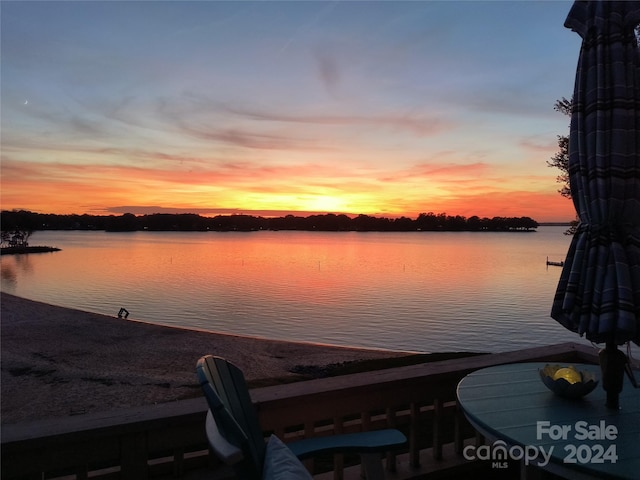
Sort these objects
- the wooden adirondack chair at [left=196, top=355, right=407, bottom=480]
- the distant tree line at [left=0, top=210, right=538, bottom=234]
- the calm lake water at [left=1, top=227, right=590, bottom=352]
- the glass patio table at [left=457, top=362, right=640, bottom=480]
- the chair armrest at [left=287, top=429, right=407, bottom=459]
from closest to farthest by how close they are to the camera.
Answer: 1. the wooden adirondack chair at [left=196, top=355, right=407, bottom=480]
2. the glass patio table at [left=457, top=362, right=640, bottom=480]
3. the chair armrest at [left=287, top=429, right=407, bottom=459]
4. the calm lake water at [left=1, top=227, right=590, bottom=352]
5. the distant tree line at [left=0, top=210, right=538, bottom=234]

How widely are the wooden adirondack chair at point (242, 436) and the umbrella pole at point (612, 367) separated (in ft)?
2.64

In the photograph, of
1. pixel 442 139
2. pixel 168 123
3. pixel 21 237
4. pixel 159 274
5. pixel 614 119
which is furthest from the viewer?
pixel 21 237

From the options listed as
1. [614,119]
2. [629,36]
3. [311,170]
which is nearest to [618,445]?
[614,119]

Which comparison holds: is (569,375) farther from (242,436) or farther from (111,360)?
(111,360)

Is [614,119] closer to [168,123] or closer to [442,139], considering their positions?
[168,123]

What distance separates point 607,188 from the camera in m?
1.71

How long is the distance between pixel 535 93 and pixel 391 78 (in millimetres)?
3482

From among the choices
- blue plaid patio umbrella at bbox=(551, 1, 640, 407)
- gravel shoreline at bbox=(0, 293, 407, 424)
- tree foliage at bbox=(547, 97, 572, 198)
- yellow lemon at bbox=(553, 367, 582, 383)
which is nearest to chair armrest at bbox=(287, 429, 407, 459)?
yellow lemon at bbox=(553, 367, 582, 383)

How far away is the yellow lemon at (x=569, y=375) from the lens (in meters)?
1.82

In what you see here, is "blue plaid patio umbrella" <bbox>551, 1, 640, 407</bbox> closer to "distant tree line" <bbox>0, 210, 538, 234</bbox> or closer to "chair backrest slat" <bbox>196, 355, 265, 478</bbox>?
"chair backrest slat" <bbox>196, 355, 265, 478</bbox>

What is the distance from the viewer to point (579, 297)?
70.2 inches

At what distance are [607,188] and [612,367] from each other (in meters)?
0.67

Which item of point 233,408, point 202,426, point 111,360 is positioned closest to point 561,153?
point 202,426

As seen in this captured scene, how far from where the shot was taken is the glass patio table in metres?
1.35
